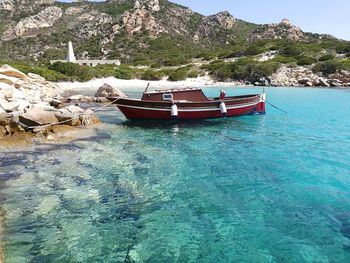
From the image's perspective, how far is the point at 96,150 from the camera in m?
14.9

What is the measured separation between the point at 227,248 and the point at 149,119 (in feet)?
51.1

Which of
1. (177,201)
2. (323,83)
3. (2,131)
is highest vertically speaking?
(323,83)

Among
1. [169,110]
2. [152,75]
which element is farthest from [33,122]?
[152,75]

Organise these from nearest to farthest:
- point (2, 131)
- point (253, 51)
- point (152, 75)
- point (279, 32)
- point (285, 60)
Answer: point (2, 131)
point (152, 75)
point (285, 60)
point (253, 51)
point (279, 32)

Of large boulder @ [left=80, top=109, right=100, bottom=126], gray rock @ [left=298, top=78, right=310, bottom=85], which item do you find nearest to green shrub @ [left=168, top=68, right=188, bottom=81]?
gray rock @ [left=298, top=78, right=310, bottom=85]

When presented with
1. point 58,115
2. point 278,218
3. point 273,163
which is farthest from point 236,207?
point 58,115

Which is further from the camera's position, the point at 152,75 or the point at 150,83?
the point at 152,75

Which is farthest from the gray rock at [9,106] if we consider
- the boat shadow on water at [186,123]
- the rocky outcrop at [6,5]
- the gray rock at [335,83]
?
the rocky outcrop at [6,5]

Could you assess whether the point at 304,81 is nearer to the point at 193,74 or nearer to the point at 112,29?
the point at 193,74

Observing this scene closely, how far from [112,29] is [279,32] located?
5563 centimetres

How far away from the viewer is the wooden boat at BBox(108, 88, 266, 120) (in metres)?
21.9

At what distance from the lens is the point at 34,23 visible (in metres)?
130

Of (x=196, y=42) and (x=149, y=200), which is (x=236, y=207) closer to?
(x=149, y=200)

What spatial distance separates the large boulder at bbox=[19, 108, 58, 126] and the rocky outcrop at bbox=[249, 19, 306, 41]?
107 m
